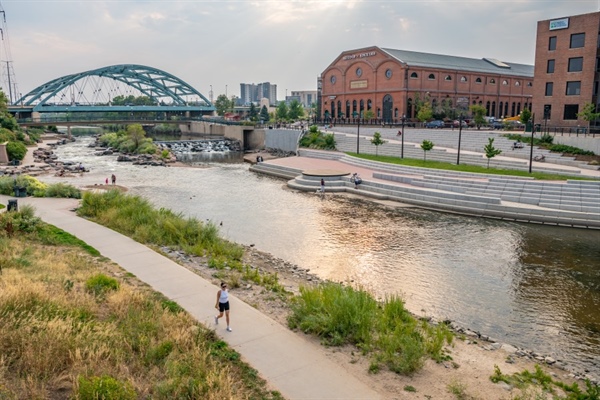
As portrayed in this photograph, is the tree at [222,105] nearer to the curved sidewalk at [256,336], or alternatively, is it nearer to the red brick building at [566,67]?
the red brick building at [566,67]

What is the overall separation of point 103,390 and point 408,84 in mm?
68369

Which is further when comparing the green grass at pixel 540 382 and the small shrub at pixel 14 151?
the small shrub at pixel 14 151

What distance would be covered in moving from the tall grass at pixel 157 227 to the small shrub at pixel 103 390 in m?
11.0

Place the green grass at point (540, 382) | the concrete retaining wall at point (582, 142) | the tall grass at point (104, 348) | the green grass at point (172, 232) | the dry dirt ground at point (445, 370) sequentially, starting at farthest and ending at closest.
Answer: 1. the concrete retaining wall at point (582, 142)
2. the green grass at point (172, 232)
3. the green grass at point (540, 382)
4. the dry dirt ground at point (445, 370)
5. the tall grass at point (104, 348)

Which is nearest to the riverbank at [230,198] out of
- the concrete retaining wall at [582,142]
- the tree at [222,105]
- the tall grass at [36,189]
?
the tall grass at [36,189]

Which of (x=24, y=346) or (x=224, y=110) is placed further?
(x=224, y=110)

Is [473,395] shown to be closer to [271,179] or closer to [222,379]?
[222,379]

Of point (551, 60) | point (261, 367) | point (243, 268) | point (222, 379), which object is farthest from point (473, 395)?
point (551, 60)

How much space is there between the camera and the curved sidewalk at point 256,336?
900cm

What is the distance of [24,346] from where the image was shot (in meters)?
8.85

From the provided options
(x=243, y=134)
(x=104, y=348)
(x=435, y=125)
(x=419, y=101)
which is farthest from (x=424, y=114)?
(x=104, y=348)

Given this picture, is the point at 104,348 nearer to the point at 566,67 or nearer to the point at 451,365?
the point at 451,365

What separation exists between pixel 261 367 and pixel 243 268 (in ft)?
26.5

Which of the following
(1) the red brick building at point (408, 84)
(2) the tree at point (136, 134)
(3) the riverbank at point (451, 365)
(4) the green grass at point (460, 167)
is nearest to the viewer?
(3) the riverbank at point (451, 365)
